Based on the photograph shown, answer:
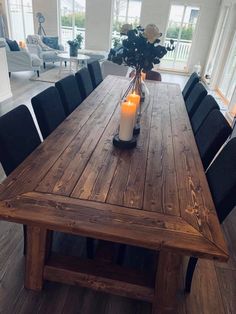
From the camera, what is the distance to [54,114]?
191 cm

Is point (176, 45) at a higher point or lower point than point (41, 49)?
higher

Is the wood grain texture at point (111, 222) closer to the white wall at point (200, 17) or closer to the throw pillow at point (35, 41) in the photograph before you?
the throw pillow at point (35, 41)

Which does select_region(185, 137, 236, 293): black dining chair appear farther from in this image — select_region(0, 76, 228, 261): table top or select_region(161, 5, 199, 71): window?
select_region(161, 5, 199, 71): window

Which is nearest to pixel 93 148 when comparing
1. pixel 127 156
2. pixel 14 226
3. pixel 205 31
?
pixel 127 156

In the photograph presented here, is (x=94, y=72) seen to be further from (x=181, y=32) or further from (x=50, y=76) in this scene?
(x=181, y=32)

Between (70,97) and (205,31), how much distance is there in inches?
292

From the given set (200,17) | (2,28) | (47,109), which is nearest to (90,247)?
(47,109)

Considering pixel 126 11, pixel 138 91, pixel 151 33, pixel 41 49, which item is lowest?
pixel 41 49

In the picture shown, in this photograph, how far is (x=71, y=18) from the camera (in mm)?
8617

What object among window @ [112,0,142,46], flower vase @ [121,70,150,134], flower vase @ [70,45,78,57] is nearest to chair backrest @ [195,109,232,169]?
flower vase @ [121,70,150,134]

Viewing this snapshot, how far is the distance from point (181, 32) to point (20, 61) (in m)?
5.43

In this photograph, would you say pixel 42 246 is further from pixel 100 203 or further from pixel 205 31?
pixel 205 31

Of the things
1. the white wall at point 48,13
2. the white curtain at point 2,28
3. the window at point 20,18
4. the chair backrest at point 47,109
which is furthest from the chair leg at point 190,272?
the window at point 20,18

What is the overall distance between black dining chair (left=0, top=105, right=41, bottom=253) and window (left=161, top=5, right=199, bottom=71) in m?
8.15
